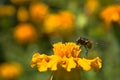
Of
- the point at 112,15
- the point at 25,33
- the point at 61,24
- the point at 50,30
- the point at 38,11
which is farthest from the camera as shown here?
the point at 38,11

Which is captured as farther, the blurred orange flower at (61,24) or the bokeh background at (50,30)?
the blurred orange flower at (61,24)

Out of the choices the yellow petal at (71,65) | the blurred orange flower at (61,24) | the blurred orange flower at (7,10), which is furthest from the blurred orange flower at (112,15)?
the blurred orange flower at (7,10)

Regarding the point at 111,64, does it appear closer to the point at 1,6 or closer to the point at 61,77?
the point at 61,77

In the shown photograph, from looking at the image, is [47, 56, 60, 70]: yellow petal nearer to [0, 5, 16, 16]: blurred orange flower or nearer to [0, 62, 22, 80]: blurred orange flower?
[0, 62, 22, 80]: blurred orange flower

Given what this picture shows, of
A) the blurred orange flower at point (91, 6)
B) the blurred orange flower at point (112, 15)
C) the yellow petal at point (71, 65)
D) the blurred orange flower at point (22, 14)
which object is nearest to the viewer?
the yellow petal at point (71, 65)

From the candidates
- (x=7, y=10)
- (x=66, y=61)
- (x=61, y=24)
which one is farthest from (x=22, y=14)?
(x=66, y=61)

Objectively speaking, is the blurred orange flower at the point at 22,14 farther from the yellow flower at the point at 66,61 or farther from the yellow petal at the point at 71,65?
the yellow petal at the point at 71,65

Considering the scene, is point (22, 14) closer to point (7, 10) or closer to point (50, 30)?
point (7, 10)
